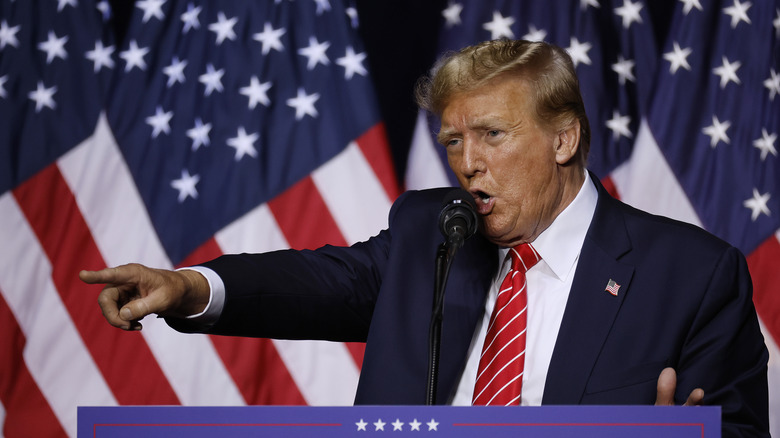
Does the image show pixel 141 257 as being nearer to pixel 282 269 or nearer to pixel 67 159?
pixel 67 159

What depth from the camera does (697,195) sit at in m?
3.03

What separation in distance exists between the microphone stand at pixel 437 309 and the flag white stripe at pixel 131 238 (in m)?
1.82

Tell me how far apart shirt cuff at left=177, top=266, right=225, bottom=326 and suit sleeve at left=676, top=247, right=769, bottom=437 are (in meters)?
0.86

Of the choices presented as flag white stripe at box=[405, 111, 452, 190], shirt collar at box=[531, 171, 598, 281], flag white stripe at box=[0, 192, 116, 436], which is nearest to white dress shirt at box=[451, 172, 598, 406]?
shirt collar at box=[531, 171, 598, 281]

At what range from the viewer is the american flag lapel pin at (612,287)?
1.60 metres

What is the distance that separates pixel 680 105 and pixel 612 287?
1671 mm

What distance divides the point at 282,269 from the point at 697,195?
1.88m

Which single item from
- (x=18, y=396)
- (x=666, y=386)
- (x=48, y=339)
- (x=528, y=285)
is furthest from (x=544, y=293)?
(x=18, y=396)

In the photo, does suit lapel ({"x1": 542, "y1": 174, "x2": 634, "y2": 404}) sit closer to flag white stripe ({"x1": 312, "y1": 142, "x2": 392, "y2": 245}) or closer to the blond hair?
the blond hair

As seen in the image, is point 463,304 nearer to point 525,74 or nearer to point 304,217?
point 525,74

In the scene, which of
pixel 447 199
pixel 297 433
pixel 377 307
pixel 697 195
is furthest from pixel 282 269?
pixel 697 195

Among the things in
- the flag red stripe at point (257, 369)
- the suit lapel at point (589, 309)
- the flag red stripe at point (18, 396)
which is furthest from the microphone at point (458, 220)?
the flag red stripe at point (18, 396)

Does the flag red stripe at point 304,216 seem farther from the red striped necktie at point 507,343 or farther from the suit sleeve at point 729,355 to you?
the suit sleeve at point 729,355

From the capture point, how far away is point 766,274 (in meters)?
3.00
